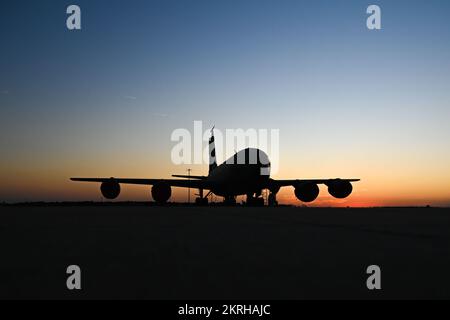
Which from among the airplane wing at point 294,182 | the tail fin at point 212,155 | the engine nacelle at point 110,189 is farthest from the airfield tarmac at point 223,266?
the tail fin at point 212,155

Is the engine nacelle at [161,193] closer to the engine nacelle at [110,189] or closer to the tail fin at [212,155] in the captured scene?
the engine nacelle at [110,189]

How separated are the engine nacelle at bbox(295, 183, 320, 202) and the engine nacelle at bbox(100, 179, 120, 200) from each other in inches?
524

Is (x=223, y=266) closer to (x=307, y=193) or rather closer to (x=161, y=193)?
(x=161, y=193)

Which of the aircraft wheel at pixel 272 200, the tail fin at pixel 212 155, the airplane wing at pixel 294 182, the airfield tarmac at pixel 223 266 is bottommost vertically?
the airfield tarmac at pixel 223 266

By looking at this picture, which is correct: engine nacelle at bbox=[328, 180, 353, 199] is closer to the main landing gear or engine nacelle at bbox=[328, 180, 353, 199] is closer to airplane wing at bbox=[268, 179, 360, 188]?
airplane wing at bbox=[268, 179, 360, 188]

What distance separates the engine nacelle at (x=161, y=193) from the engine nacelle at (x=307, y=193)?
9.54 metres

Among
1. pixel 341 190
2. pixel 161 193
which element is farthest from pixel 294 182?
pixel 161 193

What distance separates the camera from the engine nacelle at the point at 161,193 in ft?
113

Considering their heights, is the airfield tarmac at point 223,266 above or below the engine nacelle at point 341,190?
below
